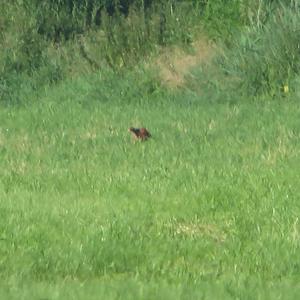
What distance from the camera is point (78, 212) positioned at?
8.75 meters

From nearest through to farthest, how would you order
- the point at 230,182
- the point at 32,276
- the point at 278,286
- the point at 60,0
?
the point at 278,286 → the point at 32,276 → the point at 230,182 → the point at 60,0

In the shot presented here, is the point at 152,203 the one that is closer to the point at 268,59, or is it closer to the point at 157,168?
the point at 157,168

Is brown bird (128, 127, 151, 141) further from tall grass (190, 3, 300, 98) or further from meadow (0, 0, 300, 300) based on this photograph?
tall grass (190, 3, 300, 98)

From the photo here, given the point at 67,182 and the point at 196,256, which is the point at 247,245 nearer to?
the point at 196,256

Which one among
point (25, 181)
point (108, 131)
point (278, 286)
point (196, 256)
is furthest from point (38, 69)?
point (278, 286)

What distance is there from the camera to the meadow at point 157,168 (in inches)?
295

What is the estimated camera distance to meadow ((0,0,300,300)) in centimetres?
750

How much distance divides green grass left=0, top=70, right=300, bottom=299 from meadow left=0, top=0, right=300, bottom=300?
13mm

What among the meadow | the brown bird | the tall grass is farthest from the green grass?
the tall grass

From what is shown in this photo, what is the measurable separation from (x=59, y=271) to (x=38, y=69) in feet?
29.1

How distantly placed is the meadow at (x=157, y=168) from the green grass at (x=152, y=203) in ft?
0.04

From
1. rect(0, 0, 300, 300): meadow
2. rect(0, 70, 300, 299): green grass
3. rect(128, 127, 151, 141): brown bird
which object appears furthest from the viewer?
rect(128, 127, 151, 141): brown bird

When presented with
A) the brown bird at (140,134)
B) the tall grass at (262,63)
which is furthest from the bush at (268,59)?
the brown bird at (140,134)

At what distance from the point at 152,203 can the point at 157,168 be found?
131 centimetres
